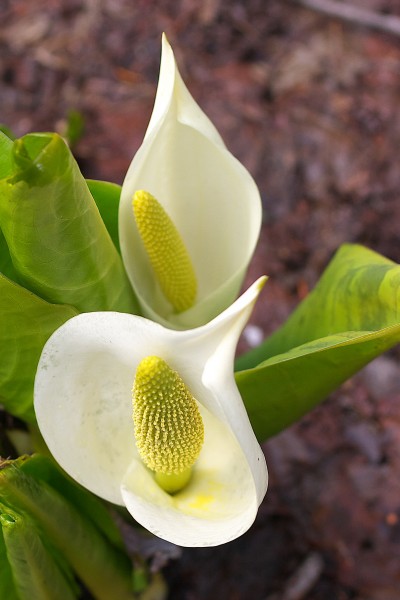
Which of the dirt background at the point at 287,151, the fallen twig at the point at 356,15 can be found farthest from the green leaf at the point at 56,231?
the fallen twig at the point at 356,15

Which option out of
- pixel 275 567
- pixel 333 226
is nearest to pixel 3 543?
pixel 275 567

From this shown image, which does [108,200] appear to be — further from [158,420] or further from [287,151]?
[287,151]

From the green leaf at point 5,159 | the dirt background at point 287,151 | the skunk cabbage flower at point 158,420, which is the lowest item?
the dirt background at point 287,151

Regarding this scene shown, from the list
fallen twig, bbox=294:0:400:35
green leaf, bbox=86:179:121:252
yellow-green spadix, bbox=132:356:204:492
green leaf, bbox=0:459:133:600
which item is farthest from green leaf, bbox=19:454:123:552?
fallen twig, bbox=294:0:400:35

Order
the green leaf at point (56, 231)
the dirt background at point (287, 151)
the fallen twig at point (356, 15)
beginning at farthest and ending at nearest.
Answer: the fallen twig at point (356, 15), the dirt background at point (287, 151), the green leaf at point (56, 231)

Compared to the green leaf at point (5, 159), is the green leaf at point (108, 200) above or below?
below

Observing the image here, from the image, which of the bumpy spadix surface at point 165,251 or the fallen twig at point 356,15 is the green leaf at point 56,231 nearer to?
the bumpy spadix surface at point 165,251
